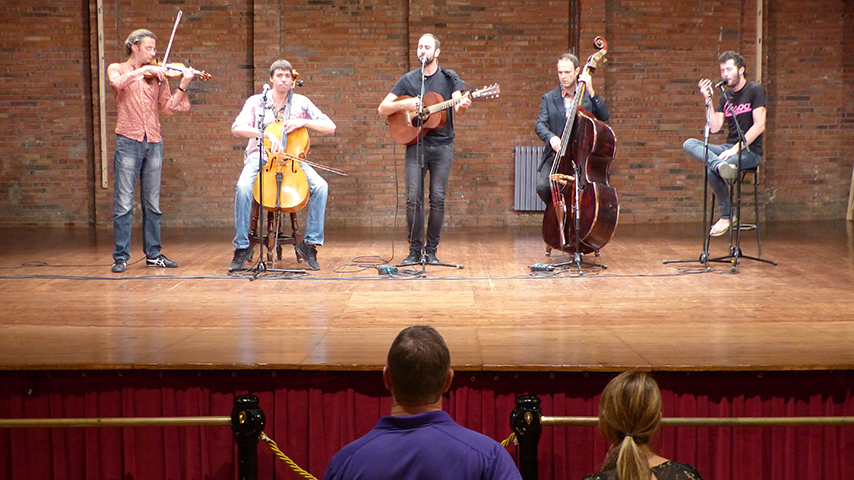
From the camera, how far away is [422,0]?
888 centimetres

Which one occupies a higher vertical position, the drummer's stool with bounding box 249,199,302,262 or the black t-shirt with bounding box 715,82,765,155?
the black t-shirt with bounding box 715,82,765,155

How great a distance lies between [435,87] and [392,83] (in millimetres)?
3306

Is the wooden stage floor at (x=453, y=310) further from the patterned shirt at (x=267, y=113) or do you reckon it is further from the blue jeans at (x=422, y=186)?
the patterned shirt at (x=267, y=113)

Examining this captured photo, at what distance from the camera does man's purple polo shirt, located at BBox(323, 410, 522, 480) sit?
171 cm

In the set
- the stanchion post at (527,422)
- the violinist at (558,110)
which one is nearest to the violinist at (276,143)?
the violinist at (558,110)

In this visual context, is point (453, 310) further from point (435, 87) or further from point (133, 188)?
point (133, 188)

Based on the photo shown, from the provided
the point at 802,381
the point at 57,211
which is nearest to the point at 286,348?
the point at 802,381

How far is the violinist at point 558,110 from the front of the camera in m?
5.93

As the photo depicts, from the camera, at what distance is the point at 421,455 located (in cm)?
172

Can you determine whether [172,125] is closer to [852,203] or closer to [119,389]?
[119,389]

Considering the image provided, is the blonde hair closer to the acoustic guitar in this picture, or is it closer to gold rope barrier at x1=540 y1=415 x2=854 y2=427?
gold rope barrier at x1=540 y1=415 x2=854 y2=427

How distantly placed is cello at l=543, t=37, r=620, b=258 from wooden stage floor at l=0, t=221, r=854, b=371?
34 centimetres

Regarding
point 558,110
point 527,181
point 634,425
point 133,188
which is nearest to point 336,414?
point 634,425

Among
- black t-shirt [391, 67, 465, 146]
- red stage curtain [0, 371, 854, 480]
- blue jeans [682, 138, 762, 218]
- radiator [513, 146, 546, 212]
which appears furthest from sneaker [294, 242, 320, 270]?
radiator [513, 146, 546, 212]
